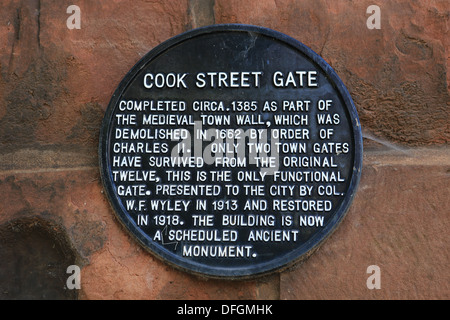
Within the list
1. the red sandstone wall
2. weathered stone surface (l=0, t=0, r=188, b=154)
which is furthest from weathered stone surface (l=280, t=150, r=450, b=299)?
weathered stone surface (l=0, t=0, r=188, b=154)

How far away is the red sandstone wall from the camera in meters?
1.82

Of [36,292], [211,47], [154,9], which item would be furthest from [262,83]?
[36,292]

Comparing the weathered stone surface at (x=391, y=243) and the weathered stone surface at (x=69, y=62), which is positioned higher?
the weathered stone surface at (x=69, y=62)

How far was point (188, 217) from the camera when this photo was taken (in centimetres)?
187

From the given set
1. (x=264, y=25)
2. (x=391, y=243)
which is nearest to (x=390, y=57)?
(x=264, y=25)

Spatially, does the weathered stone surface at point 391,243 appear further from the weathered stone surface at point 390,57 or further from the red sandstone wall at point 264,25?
the weathered stone surface at point 390,57

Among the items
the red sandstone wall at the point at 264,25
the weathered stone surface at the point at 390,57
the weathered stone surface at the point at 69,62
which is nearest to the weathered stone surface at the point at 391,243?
the red sandstone wall at the point at 264,25

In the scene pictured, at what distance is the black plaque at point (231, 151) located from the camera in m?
1.83

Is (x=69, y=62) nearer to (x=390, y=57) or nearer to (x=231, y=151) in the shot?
(x=231, y=151)

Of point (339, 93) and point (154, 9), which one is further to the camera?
point (154, 9)

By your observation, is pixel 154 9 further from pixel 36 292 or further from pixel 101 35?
pixel 36 292

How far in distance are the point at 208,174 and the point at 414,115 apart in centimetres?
90

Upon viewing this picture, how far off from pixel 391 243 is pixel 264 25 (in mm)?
1071

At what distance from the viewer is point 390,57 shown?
193 cm
